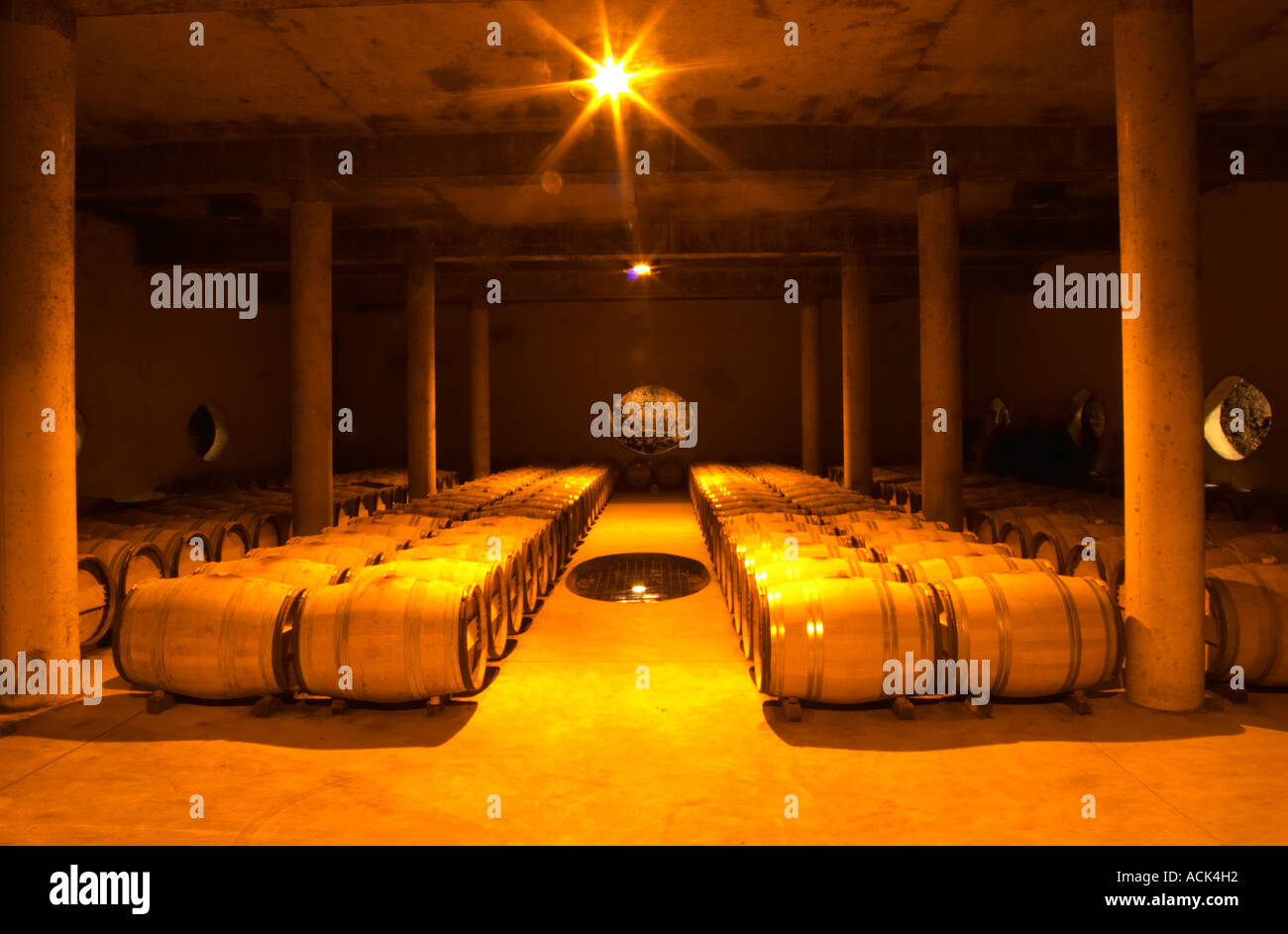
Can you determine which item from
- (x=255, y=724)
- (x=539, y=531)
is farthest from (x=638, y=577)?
Result: (x=255, y=724)

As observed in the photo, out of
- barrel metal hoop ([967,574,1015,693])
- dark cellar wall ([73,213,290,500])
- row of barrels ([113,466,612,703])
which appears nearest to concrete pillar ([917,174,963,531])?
barrel metal hoop ([967,574,1015,693])

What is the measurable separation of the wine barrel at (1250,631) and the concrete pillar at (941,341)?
4.93 meters

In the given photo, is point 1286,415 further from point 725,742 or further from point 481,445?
point 481,445

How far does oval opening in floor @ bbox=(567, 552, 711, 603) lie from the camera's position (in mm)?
8742

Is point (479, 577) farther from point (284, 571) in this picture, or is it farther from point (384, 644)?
point (284, 571)

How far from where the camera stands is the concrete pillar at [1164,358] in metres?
5.00

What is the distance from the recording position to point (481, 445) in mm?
19062

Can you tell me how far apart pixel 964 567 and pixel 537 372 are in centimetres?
1902

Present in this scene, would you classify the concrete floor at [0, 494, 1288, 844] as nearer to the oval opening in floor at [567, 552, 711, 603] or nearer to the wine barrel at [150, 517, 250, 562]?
the wine barrel at [150, 517, 250, 562]

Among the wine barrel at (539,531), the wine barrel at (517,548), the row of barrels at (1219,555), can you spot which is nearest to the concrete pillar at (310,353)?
the wine barrel at (539,531)

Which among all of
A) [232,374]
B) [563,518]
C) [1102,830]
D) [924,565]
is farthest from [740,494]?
[232,374]

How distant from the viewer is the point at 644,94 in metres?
8.52

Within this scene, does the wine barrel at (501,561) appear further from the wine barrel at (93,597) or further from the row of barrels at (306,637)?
the wine barrel at (93,597)

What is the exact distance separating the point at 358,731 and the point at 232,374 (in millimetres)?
16619
